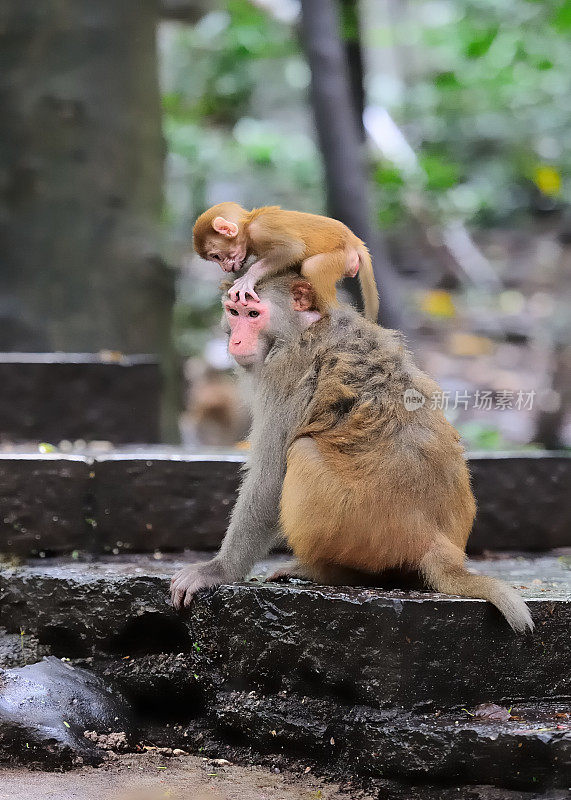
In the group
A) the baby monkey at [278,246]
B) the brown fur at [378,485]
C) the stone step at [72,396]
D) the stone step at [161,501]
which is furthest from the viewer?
the stone step at [72,396]

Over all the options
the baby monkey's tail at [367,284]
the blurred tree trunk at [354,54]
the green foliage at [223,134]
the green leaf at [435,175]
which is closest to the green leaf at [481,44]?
the green leaf at [435,175]

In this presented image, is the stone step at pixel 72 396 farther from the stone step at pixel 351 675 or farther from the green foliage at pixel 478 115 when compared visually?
the green foliage at pixel 478 115

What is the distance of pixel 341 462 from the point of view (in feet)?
11.0

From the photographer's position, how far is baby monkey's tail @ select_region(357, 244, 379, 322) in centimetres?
364

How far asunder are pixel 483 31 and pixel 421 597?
23.7 ft

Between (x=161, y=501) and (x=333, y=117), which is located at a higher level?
(x=333, y=117)

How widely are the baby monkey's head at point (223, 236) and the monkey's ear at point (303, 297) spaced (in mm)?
237

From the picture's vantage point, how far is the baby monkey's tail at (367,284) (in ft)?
11.9

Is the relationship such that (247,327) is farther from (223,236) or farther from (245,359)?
(223,236)

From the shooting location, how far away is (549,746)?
3045mm

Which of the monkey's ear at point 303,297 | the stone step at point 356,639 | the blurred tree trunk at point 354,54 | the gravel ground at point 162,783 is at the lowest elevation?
the gravel ground at point 162,783

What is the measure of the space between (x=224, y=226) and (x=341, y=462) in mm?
976

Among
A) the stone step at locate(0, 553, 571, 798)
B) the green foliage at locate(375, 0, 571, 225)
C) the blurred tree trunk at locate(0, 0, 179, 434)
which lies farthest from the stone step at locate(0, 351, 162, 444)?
the green foliage at locate(375, 0, 571, 225)

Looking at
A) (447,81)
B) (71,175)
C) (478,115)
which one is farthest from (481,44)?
(478,115)
